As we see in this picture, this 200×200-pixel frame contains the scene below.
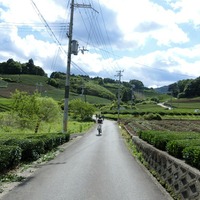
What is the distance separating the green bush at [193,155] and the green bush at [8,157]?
581 cm

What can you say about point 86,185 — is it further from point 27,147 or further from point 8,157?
point 27,147

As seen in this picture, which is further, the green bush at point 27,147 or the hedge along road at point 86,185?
the green bush at point 27,147

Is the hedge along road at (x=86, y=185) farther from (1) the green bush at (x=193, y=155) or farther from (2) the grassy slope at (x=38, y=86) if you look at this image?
(2) the grassy slope at (x=38, y=86)

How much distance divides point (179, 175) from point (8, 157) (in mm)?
5939

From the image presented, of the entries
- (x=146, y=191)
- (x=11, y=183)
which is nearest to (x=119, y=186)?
(x=146, y=191)

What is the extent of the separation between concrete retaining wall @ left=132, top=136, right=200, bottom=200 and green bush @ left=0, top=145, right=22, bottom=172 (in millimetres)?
5135

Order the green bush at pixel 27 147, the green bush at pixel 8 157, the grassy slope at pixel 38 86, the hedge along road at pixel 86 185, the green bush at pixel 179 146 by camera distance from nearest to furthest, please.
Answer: the hedge along road at pixel 86 185
the green bush at pixel 179 146
the green bush at pixel 8 157
the green bush at pixel 27 147
the grassy slope at pixel 38 86

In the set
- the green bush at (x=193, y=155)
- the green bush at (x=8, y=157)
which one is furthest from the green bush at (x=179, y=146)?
the green bush at (x=8, y=157)

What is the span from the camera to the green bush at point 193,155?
27.5ft

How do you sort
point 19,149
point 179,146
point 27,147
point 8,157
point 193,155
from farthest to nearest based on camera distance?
point 27,147 → point 19,149 → point 8,157 → point 179,146 → point 193,155

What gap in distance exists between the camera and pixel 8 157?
40.2 feet

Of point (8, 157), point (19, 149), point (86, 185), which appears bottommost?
point (86, 185)

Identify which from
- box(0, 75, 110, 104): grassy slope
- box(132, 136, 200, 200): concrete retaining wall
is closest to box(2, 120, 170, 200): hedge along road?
box(132, 136, 200, 200): concrete retaining wall

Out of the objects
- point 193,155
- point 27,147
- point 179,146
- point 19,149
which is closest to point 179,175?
point 193,155
